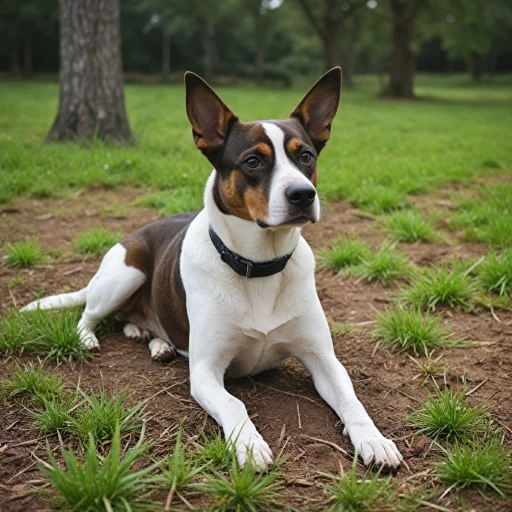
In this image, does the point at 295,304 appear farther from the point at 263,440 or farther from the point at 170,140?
the point at 170,140

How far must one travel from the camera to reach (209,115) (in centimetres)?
309

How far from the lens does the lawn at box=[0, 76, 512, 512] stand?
7.22ft

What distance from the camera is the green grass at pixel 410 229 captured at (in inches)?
211

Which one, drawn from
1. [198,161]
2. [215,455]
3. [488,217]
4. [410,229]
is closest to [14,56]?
[198,161]

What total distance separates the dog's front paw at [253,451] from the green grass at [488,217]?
11.3ft

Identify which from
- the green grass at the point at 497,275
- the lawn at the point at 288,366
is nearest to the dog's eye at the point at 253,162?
the lawn at the point at 288,366

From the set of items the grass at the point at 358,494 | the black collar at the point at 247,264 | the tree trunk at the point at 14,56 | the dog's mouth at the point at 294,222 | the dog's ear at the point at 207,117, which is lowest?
the grass at the point at 358,494

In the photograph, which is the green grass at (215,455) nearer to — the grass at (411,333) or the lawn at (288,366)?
the lawn at (288,366)

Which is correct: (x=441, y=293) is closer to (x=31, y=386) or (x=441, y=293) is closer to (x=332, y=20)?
(x=31, y=386)

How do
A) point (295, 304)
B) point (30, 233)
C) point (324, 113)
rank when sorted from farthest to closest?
point (30, 233)
point (324, 113)
point (295, 304)

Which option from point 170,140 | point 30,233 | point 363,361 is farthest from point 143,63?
Answer: point 363,361

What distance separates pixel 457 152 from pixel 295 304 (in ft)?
25.1

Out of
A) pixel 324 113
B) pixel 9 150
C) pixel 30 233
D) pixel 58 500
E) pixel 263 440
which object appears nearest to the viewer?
pixel 58 500

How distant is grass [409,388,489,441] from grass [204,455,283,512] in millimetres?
869
